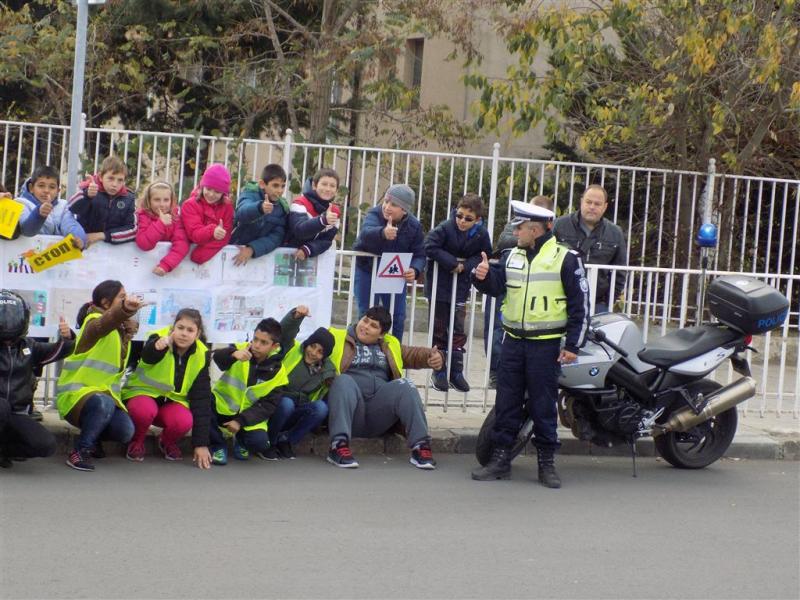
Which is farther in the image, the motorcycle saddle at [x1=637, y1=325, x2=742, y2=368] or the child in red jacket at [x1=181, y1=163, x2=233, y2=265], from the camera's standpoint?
the child in red jacket at [x1=181, y1=163, x2=233, y2=265]

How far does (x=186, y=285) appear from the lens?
26.9 ft

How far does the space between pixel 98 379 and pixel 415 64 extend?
15.9m

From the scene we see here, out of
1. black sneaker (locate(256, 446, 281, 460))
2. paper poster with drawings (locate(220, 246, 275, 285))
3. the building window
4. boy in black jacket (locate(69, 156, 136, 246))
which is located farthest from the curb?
the building window

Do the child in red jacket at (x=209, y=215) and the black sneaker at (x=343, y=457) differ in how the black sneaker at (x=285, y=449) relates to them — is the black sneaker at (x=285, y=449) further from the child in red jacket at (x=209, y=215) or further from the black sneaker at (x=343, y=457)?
the child in red jacket at (x=209, y=215)

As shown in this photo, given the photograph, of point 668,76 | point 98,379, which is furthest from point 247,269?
point 668,76

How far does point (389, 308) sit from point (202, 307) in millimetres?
1387

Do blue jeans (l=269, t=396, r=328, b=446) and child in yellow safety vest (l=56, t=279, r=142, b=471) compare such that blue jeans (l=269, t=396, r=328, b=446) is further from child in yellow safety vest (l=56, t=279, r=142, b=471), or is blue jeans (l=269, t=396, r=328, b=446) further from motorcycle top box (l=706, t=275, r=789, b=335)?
motorcycle top box (l=706, t=275, r=789, b=335)

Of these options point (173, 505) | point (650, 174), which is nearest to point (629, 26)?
point (650, 174)

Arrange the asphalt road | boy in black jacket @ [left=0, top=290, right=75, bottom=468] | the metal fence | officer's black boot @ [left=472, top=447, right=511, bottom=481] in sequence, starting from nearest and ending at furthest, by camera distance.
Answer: the asphalt road < boy in black jacket @ [left=0, top=290, right=75, bottom=468] < officer's black boot @ [left=472, top=447, right=511, bottom=481] < the metal fence

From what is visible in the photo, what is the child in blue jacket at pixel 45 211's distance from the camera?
774cm

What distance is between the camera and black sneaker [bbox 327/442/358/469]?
25.4 feet

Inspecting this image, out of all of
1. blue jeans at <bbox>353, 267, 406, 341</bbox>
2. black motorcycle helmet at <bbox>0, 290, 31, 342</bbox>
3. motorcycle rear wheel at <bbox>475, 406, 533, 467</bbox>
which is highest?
blue jeans at <bbox>353, 267, 406, 341</bbox>

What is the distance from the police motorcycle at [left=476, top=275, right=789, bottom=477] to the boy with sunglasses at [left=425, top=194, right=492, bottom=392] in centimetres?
117

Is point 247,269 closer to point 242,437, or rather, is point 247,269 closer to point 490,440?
point 242,437
